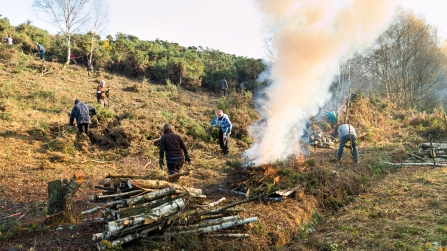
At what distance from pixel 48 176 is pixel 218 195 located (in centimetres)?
490

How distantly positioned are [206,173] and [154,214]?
483 cm

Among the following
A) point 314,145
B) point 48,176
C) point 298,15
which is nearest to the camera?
point 48,176

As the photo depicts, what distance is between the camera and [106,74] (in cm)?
2141

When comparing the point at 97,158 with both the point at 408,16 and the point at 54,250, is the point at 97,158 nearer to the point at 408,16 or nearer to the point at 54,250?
the point at 54,250

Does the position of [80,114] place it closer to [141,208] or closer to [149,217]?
[141,208]

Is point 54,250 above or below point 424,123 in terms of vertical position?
below

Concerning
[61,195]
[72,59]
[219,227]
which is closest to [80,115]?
[61,195]

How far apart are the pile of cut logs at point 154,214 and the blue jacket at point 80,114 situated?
648cm

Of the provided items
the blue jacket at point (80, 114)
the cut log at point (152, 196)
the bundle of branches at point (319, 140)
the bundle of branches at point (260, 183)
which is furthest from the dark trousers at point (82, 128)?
the bundle of branches at point (319, 140)

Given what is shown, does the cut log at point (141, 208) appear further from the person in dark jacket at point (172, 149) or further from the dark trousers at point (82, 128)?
the dark trousers at point (82, 128)

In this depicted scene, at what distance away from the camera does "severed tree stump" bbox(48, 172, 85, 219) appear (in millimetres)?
5176

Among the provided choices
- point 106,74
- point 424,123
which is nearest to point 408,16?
point 424,123

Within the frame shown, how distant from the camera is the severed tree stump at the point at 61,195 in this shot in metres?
5.18

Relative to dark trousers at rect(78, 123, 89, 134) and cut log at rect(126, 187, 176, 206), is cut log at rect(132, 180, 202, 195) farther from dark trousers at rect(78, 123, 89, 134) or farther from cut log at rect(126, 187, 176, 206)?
dark trousers at rect(78, 123, 89, 134)
